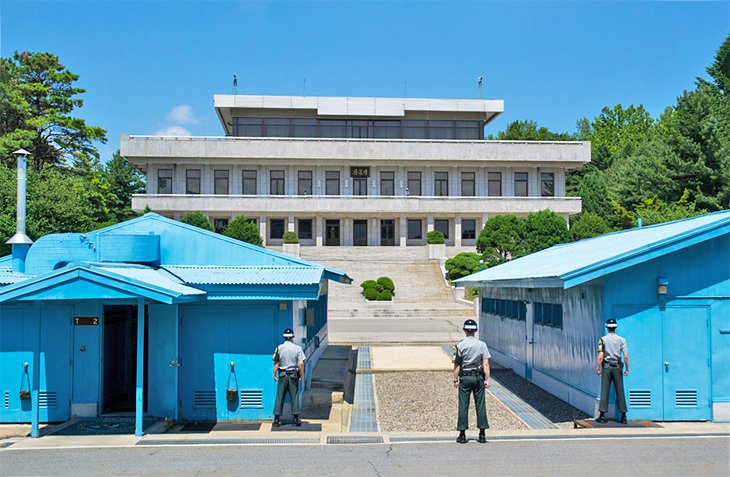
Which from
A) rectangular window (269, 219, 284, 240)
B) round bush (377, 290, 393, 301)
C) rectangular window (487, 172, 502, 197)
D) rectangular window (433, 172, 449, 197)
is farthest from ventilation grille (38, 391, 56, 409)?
rectangular window (487, 172, 502, 197)

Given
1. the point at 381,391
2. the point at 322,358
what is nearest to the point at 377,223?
the point at 322,358

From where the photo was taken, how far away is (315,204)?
56.1 metres

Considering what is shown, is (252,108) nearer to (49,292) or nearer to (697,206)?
(697,206)

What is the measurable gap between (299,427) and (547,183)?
5159 centimetres

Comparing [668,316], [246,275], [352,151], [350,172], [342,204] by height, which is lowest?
[668,316]

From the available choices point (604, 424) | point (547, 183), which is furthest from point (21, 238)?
point (547, 183)

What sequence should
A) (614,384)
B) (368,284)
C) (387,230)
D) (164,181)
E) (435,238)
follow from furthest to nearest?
(387,230), (164,181), (435,238), (368,284), (614,384)

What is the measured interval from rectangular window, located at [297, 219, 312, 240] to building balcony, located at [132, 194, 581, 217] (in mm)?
1992

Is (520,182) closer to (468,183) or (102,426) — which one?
(468,183)

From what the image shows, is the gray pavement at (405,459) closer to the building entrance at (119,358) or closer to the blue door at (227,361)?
the blue door at (227,361)

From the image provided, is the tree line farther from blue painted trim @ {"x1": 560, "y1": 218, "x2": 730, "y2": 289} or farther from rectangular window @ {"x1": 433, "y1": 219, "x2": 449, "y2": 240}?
Answer: blue painted trim @ {"x1": 560, "y1": 218, "x2": 730, "y2": 289}

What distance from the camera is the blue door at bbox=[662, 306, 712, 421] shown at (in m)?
11.5

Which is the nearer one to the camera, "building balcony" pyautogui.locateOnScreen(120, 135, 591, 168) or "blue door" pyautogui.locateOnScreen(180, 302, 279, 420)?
"blue door" pyautogui.locateOnScreen(180, 302, 279, 420)

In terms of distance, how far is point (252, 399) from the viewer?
12047 millimetres
